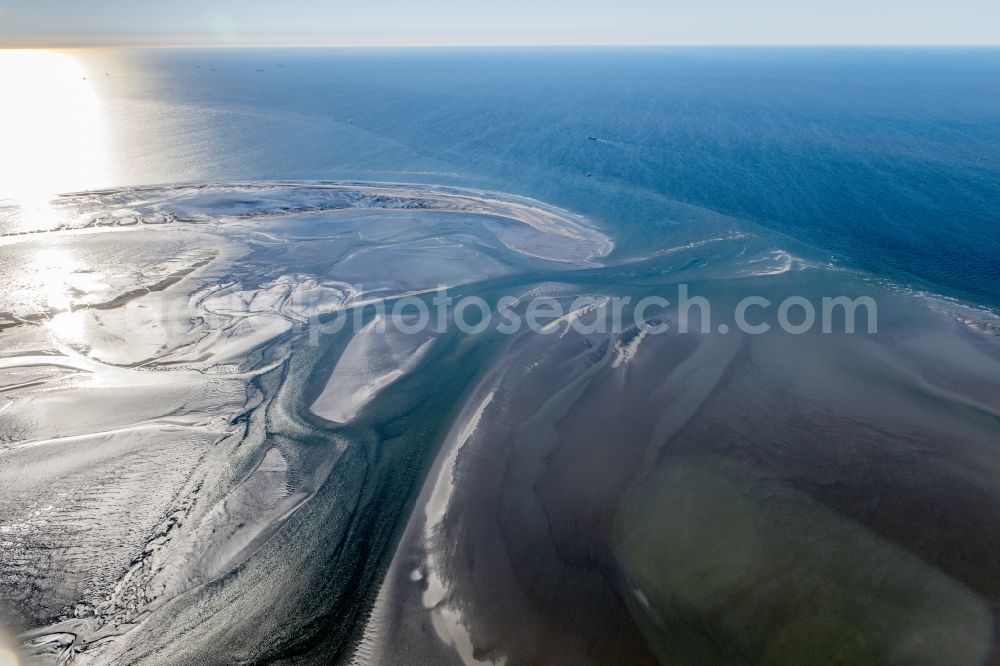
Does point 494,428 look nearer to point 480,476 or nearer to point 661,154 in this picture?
point 480,476

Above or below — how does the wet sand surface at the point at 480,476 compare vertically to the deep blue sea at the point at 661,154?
below

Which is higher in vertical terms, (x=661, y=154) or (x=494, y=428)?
(x=661, y=154)

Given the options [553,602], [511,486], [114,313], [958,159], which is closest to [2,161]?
[114,313]

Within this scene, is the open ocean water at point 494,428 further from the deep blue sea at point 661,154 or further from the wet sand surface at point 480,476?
the deep blue sea at point 661,154

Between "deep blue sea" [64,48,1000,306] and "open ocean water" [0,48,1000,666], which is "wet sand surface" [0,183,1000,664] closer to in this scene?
"open ocean water" [0,48,1000,666]

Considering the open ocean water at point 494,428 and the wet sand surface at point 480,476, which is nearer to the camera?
the wet sand surface at point 480,476

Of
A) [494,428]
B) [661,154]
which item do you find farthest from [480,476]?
[661,154]

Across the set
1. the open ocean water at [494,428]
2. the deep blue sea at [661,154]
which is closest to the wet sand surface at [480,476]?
the open ocean water at [494,428]

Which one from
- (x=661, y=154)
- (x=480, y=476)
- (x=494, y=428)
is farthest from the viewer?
(x=661, y=154)

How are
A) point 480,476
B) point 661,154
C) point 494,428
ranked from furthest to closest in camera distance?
point 661,154, point 494,428, point 480,476
